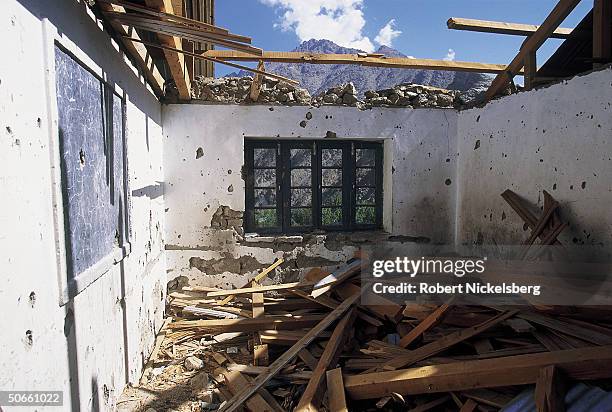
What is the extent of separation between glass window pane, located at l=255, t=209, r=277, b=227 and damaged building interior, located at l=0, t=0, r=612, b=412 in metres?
0.02

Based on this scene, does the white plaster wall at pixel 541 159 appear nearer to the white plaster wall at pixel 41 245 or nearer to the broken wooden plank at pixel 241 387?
the broken wooden plank at pixel 241 387

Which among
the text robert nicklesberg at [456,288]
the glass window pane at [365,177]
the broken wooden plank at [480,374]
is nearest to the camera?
the broken wooden plank at [480,374]

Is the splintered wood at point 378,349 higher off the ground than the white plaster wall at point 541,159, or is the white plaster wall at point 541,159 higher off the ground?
the white plaster wall at point 541,159

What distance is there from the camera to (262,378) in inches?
116

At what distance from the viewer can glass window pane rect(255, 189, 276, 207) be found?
201 inches

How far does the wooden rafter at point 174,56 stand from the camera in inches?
85.8

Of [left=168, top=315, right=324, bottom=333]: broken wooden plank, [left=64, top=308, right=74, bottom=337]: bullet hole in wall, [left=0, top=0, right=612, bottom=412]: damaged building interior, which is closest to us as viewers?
[left=0, top=0, right=612, bottom=412]: damaged building interior

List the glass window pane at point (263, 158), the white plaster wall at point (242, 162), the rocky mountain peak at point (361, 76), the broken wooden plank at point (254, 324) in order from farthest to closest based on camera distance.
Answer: the rocky mountain peak at point (361, 76), the glass window pane at point (263, 158), the white plaster wall at point (242, 162), the broken wooden plank at point (254, 324)

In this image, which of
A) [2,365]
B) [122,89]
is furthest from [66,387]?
[122,89]

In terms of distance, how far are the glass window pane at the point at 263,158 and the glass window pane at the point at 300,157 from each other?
255mm

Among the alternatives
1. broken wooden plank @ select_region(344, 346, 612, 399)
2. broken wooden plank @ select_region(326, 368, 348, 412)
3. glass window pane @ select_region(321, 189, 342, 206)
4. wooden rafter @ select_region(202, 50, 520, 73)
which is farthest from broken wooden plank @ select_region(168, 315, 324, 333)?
A: wooden rafter @ select_region(202, 50, 520, 73)

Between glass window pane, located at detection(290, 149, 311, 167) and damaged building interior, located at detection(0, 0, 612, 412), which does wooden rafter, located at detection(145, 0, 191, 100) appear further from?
glass window pane, located at detection(290, 149, 311, 167)

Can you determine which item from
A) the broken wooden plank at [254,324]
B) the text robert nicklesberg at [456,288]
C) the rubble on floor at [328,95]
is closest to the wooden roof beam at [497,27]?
the rubble on floor at [328,95]

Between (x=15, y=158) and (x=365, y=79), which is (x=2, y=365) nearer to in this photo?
(x=15, y=158)
